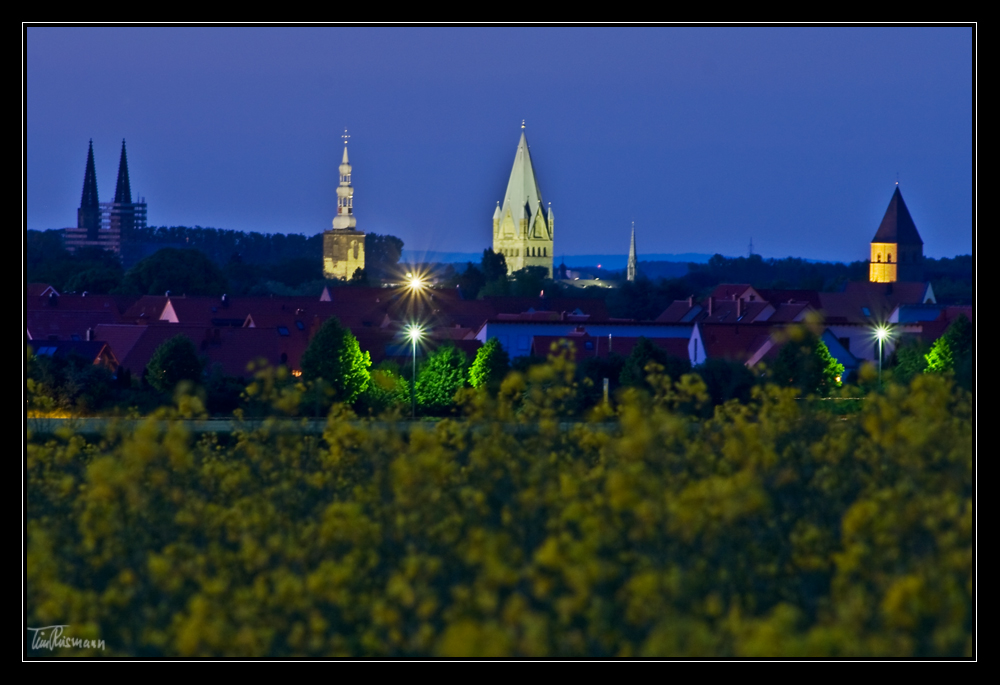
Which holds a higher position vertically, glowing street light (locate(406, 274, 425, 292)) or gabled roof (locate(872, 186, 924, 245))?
gabled roof (locate(872, 186, 924, 245))

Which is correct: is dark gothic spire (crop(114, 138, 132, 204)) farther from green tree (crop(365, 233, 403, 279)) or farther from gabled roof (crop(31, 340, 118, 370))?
gabled roof (crop(31, 340, 118, 370))

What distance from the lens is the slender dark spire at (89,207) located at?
143750mm

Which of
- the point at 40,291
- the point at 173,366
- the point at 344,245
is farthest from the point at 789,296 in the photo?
the point at 344,245

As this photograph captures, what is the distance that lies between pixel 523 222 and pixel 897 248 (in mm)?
42770

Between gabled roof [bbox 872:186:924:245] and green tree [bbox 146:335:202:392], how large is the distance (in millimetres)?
80987

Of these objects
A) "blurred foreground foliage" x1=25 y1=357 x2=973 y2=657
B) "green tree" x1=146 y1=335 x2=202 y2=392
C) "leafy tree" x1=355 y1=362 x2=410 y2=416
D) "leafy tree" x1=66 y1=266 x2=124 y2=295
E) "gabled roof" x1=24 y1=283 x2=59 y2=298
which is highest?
"leafy tree" x1=66 y1=266 x2=124 y2=295

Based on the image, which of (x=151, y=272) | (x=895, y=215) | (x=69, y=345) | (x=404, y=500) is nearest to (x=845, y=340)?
(x=69, y=345)

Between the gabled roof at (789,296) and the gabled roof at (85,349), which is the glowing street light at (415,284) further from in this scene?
the gabled roof at (789,296)

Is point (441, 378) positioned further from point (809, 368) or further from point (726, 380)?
point (809, 368)

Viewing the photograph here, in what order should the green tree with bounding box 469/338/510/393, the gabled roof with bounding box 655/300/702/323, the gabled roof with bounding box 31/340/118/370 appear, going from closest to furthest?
the green tree with bounding box 469/338/510/393 → the gabled roof with bounding box 31/340/118/370 → the gabled roof with bounding box 655/300/702/323

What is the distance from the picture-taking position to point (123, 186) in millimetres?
148875

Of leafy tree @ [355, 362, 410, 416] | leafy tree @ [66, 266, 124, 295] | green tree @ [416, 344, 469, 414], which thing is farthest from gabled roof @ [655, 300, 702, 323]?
leafy tree @ [355, 362, 410, 416]

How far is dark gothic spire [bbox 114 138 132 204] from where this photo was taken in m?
148
